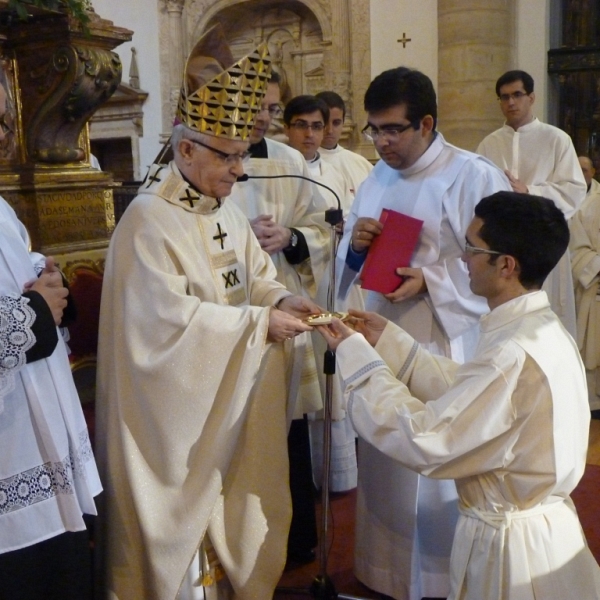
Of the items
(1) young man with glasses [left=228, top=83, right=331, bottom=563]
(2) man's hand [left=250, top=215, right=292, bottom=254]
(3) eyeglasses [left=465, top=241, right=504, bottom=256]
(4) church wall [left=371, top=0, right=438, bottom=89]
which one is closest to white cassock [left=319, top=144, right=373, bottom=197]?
(1) young man with glasses [left=228, top=83, right=331, bottom=563]

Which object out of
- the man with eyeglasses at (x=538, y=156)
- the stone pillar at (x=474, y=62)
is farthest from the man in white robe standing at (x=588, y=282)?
the stone pillar at (x=474, y=62)

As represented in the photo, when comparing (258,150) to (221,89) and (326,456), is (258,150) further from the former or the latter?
(326,456)

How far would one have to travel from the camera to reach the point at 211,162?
236cm

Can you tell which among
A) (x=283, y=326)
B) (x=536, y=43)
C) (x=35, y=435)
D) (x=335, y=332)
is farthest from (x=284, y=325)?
(x=536, y=43)

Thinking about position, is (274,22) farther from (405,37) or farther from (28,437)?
(28,437)

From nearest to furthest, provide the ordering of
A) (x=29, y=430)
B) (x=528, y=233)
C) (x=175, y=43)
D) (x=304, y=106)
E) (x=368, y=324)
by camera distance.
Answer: (x=29, y=430) < (x=528, y=233) < (x=368, y=324) < (x=304, y=106) < (x=175, y=43)

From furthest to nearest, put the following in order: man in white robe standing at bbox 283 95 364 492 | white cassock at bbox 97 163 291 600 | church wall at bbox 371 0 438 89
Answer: church wall at bbox 371 0 438 89, man in white robe standing at bbox 283 95 364 492, white cassock at bbox 97 163 291 600

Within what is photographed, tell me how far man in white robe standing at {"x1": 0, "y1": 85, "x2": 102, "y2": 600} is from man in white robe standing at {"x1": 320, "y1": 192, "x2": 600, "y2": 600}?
30.5 inches

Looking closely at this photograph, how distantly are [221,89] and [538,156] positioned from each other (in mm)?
3653

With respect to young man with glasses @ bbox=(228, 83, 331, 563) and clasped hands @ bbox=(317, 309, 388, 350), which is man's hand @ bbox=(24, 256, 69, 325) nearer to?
clasped hands @ bbox=(317, 309, 388, 350)

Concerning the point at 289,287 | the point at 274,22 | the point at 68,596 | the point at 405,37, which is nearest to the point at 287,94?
the point at 274,22

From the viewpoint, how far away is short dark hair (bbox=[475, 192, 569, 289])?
2023 mm

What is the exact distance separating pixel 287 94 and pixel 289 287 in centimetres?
812

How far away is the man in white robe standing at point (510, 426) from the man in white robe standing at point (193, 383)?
417mm
